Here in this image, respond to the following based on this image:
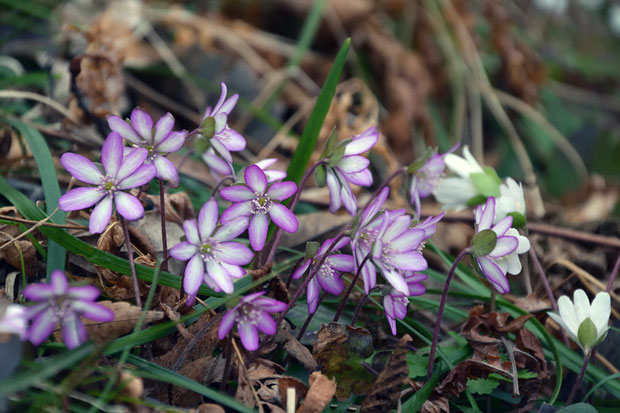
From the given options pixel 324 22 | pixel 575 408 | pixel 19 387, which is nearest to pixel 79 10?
pixel 324 22

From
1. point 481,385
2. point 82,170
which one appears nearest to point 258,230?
point 82,170

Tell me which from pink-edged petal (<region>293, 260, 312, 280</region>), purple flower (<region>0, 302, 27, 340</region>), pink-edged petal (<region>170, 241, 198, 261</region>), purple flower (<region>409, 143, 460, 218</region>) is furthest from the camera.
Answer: purple flower (<region>409, 143, 460, 218</region>)

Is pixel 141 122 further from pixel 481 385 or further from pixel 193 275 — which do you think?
pixel 481 385

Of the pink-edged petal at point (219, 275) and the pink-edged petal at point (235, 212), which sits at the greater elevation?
the pink-edged petal at point (235, 212)

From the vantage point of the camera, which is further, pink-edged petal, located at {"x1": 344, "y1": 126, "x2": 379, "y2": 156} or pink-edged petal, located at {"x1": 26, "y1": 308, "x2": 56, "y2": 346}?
pink-edged petal, located at {"x1": 344, "y1": 126, "x2": 379, "y2": 156}

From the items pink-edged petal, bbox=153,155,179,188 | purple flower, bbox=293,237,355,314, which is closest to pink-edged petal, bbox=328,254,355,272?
purple flower, bbox=293,237,355,314

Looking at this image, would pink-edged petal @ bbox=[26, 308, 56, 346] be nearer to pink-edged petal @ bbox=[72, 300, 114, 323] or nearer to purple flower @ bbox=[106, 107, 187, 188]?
pink-edged petal @ bbox=[72, 300, 114, 323]

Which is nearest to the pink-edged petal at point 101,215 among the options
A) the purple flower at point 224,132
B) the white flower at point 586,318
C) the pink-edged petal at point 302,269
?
the purple flower at point 224,132

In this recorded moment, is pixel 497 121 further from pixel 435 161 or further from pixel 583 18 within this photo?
pixel 583 18

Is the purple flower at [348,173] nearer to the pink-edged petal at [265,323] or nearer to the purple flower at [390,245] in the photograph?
the purple flower at [390,245]

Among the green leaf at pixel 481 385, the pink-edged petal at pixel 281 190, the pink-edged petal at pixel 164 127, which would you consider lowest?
the green leaf at pixel 481 385
